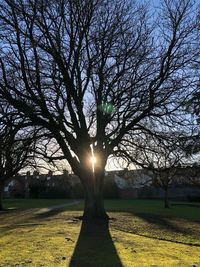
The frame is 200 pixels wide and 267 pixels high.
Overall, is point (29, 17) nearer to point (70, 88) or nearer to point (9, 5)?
point (9, 5)

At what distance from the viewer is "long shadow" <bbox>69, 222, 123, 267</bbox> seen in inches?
384

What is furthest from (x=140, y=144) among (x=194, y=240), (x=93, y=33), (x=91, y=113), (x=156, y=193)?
(x=156, y=193)

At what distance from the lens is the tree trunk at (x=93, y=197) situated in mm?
22328

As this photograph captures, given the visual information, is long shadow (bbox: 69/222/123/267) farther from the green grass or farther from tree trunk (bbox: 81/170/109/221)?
the green grass

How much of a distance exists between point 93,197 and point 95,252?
1100cm

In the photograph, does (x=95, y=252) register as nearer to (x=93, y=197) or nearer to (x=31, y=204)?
(x=93, y=197)

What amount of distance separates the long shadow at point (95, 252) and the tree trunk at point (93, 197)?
6.26 meters

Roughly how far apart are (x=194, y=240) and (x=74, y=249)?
5705 millimetres

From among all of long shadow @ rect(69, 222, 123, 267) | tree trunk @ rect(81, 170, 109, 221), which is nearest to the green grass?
tree trunk @ rect(81, 170, 109, 221)

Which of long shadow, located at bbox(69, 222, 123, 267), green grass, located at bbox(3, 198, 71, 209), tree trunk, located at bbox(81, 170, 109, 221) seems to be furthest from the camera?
green grass, located at bbox(3, 198, 71, 209)

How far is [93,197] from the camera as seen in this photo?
73.7 feet

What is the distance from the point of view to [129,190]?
7212 centimetres

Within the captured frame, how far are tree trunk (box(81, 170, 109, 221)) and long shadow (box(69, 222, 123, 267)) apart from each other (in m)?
6.26

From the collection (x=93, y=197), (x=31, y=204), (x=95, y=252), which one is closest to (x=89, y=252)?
(x=95, y=252)
